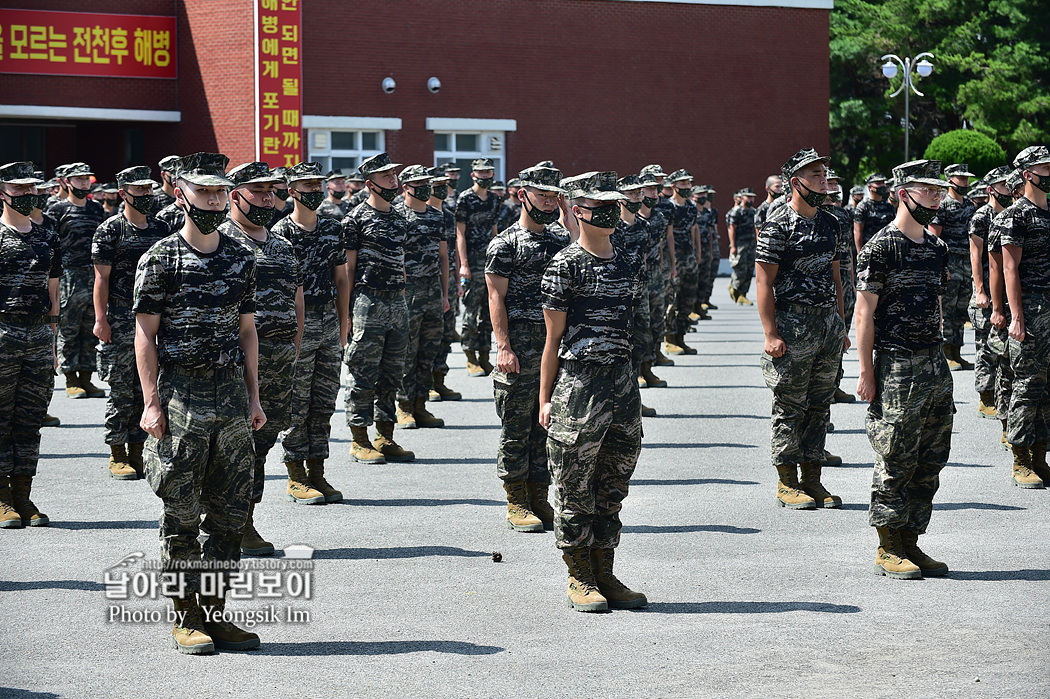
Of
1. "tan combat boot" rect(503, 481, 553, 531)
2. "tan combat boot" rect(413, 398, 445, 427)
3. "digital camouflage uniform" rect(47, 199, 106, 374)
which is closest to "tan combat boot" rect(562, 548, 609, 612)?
"tan combat boot" rect(503, 481, 553, 531)

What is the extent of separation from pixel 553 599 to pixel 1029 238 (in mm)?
5056

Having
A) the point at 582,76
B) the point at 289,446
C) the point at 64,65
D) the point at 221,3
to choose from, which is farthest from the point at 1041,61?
the point at 289,446

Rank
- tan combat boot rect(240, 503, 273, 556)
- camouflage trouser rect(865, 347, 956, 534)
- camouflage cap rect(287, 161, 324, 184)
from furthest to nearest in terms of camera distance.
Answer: camouflage cap rect(287, 161, 324, 184)
tan combat boot rect(240, 503, 273, 556)
camouflage trouser rect(865, 347, 956, 534)

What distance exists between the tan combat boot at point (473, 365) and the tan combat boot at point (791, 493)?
308 inches

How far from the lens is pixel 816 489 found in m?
9.78

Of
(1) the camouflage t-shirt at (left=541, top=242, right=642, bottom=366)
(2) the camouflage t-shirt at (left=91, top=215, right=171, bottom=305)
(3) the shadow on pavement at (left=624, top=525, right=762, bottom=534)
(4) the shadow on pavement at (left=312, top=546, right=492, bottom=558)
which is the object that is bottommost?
(4) the shadow on pavement at (left=312, top=546, right=492, bottom=558)

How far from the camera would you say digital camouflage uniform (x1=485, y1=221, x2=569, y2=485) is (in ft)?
29.8

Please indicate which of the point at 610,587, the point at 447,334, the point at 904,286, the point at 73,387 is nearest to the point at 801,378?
the point at 904,286

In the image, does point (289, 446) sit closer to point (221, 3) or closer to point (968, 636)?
point (968, 636)

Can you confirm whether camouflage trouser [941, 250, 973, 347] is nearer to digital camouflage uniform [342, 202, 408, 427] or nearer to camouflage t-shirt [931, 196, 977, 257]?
camouflage t-shirt [931, 196, 977, 257]

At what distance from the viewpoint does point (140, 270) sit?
652cm

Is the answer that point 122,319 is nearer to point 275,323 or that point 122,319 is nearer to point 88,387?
point 275,323

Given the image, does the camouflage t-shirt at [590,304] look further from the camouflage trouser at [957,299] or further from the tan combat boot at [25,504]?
the camouflage trouser at [957,299]

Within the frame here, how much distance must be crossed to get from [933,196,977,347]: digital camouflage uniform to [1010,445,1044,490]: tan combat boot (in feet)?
17.7
